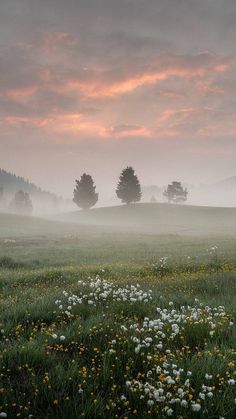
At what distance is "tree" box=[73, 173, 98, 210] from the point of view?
122 meters

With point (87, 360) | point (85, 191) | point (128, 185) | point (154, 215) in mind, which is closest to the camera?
point (87, 360)

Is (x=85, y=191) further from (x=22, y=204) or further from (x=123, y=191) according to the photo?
(x=22, y=204)

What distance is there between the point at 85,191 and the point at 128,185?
1696cm

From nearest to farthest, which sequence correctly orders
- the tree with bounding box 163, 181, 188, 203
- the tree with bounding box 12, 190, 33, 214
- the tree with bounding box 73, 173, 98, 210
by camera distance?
the tree with bounding box 73, 173, 98, 210, the tree with bounding box 163, 181, 188, 203, the tree with bounding box 12, 190, 33, 214

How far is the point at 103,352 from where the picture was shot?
20.1ft

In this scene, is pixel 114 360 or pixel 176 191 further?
pixel 176 191

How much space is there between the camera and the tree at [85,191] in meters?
122

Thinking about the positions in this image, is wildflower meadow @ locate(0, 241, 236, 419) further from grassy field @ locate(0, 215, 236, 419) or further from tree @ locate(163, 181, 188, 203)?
tree @ locate(163, 181, 188, 203)

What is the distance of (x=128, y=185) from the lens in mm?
115438

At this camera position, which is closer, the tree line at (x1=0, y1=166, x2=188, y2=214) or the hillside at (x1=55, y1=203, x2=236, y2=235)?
the hillside at (x1=55, y1=203, x2=236, y2=235)

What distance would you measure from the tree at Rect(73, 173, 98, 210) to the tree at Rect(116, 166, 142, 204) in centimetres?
1201

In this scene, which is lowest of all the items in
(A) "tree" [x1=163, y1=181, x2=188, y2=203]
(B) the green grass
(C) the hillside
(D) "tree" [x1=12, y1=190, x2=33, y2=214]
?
(B) the green grass

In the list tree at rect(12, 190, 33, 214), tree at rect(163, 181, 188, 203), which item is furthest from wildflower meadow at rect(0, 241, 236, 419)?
tree at rect(12, 190, 33, 214)

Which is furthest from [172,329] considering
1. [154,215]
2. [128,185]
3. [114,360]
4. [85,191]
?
[85,191]
